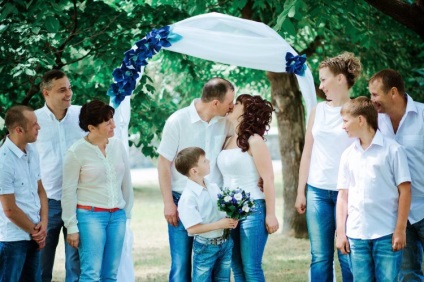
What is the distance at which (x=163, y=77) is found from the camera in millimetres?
16672

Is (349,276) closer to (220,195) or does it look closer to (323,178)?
(323,178)

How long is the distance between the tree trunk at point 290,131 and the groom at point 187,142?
657 centimetres

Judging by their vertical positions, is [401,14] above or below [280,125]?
above

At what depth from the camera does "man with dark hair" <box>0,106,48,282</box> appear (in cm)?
573

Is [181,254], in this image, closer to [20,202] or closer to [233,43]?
[20,202]

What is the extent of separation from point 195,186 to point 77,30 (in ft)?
10.7

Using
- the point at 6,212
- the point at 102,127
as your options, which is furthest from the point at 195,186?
the point at 6,212

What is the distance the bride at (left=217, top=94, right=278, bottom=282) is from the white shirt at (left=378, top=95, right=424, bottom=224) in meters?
0.92

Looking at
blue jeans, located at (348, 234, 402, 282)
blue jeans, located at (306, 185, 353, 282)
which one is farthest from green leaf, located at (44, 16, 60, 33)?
blue jeans, located at (348, 234, 402, 282)

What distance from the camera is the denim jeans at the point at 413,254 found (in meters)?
5.90

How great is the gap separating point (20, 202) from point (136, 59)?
174cm

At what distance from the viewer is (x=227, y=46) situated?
694 centimetres

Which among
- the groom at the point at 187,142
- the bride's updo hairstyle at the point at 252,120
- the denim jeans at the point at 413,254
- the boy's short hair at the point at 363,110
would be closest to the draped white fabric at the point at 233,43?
the groom at the point at 187,142

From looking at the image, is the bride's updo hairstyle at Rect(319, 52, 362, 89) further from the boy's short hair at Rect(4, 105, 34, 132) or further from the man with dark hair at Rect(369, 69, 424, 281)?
the boy's short hair at Rect(4, 105, 34, 132)
